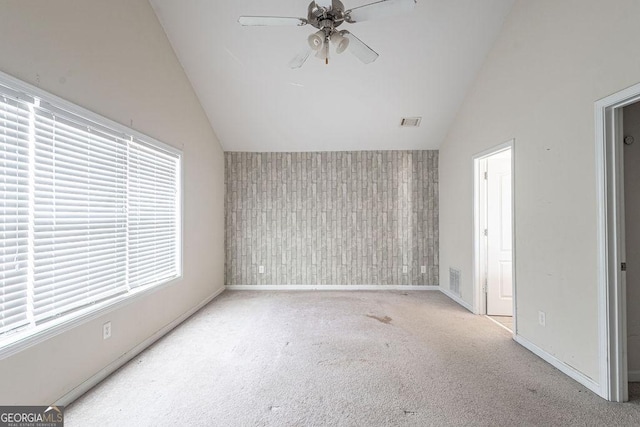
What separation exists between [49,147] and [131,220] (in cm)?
91

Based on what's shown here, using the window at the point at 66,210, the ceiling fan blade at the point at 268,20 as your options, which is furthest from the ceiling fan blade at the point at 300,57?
Answer: the window at the point at 66,210

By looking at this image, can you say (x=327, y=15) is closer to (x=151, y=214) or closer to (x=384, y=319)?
(x=151, y=214)

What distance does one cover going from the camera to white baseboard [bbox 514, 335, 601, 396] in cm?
199

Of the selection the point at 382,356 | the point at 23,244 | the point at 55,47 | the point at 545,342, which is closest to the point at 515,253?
the point at 545,342

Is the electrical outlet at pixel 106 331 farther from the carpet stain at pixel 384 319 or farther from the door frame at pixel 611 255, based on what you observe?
the door frame at pixel 611 255

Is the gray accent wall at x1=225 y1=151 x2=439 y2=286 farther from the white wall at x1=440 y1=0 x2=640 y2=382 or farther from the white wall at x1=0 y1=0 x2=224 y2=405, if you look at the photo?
the white wall at x1=440 y1=0 x2=640 y2=382

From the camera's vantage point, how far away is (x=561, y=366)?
7.35ft

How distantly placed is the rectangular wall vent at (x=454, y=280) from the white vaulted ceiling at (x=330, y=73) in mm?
2021

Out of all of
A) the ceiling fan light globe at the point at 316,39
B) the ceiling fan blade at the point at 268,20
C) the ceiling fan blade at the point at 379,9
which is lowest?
the ceiling fan light globe at the point at 316,39

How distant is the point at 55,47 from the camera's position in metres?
1.81

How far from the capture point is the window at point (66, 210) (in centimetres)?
160

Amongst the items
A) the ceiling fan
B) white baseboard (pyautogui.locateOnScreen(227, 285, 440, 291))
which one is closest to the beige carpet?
white baseboard (pyautogui.locateOnScreen(227, 285, 440, 291))

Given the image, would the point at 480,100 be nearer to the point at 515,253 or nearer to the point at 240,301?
the point at 515,253

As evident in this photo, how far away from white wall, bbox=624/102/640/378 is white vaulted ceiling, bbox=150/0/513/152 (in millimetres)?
1713
